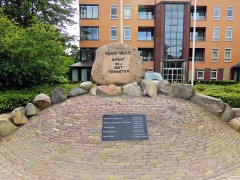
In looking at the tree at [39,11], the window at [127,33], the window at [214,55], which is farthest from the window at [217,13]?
the tree at [39,11]

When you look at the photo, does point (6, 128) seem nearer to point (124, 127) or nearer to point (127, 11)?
point (124, 127)

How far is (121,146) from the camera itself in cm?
509

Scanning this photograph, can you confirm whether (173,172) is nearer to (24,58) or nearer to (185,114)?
(185,114)

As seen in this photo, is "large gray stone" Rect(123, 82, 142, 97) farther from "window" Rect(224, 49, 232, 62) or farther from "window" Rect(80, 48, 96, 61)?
"window" Rect(224, 49, 232, 62)

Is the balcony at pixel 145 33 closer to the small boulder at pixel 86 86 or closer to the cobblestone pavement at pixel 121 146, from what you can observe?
the small boulder at pixel 86 86

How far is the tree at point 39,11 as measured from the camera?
19234mm

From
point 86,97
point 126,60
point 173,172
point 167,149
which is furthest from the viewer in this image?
point 126,60

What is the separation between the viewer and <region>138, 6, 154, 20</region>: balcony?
105 ft

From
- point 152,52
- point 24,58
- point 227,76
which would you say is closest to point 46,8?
point 24,58

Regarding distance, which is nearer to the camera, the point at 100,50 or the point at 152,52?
the point at 100,50

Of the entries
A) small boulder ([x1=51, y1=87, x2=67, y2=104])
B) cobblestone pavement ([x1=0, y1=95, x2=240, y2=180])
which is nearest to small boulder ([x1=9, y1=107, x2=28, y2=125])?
cobblestone pavement ([x1=0, y1=95, x2=240, y2=180])

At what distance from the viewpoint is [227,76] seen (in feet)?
107

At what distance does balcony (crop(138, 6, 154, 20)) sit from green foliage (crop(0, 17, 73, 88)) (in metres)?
22.2

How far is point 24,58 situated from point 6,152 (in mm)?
6495
